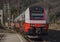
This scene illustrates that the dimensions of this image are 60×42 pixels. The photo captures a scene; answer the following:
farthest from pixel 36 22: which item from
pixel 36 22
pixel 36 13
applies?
pixel 36 13

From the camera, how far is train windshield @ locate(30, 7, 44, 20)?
2481 cm

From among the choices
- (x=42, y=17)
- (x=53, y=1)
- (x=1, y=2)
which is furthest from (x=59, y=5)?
(x=42, y=17)

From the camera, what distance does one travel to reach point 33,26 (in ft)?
80.7

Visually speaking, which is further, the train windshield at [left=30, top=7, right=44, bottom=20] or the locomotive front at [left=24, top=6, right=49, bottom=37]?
the train windshield at [left=30, top=7, right=44, bottom=20]

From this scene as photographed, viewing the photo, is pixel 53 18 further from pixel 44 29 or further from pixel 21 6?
pixel 44 29

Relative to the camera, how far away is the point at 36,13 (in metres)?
25.0

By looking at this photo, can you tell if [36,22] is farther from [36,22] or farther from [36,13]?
[36,13]

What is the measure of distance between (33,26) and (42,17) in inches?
49.2

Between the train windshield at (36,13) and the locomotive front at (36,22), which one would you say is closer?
the locomotive front at (36,22)

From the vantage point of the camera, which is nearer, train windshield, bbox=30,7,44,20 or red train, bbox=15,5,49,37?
red train, bbox=15,5,49,37

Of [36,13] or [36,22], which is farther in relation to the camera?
[36,13]

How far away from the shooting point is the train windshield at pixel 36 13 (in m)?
24.8

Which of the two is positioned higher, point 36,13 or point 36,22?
point 36,13

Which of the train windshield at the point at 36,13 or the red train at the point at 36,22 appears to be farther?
the train windshield at the point at 36,13
